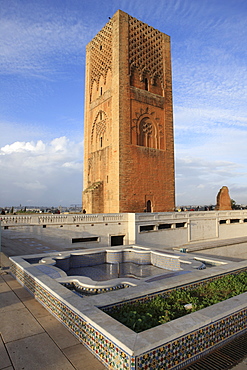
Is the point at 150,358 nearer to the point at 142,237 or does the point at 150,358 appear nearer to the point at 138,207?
the point at 142,237

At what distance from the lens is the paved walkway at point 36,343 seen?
3.04m

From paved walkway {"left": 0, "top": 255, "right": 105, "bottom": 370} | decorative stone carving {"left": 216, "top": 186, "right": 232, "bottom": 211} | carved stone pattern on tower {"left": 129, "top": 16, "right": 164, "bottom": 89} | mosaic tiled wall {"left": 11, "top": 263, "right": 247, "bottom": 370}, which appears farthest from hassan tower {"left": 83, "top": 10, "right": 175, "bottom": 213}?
mosaic tiled wall {"left": 11, "top": 263, "right": 247, "bottom": 370}

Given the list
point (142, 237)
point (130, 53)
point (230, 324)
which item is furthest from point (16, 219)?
point (130, 53)

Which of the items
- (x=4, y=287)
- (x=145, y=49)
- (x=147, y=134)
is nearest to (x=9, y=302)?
(x=4, y=287)

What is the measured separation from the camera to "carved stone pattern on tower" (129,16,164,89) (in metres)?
21.6

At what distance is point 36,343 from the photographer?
3500 millimetres

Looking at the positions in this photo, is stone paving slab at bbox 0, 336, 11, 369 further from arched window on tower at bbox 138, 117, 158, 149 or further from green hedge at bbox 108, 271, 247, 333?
arched window on tower at bbox 138, 117, 158, 149

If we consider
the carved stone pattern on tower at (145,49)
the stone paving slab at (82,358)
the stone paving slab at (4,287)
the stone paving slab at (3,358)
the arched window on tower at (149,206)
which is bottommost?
the stone paving slab at (3,358)

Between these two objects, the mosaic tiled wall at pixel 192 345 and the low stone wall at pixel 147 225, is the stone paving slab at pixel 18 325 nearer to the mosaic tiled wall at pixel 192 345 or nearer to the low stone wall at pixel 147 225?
the mosaic tiled wall at pixel 192 345

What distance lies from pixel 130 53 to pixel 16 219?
16.2 m

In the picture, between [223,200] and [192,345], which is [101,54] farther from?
[192,345]

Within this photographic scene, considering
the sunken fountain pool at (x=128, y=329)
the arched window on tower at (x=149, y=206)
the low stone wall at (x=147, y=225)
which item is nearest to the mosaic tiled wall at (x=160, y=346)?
the sunken fountain pool at (x=128, y=329)

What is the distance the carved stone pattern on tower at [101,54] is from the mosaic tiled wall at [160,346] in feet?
71.6

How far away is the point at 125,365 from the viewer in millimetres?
2699
